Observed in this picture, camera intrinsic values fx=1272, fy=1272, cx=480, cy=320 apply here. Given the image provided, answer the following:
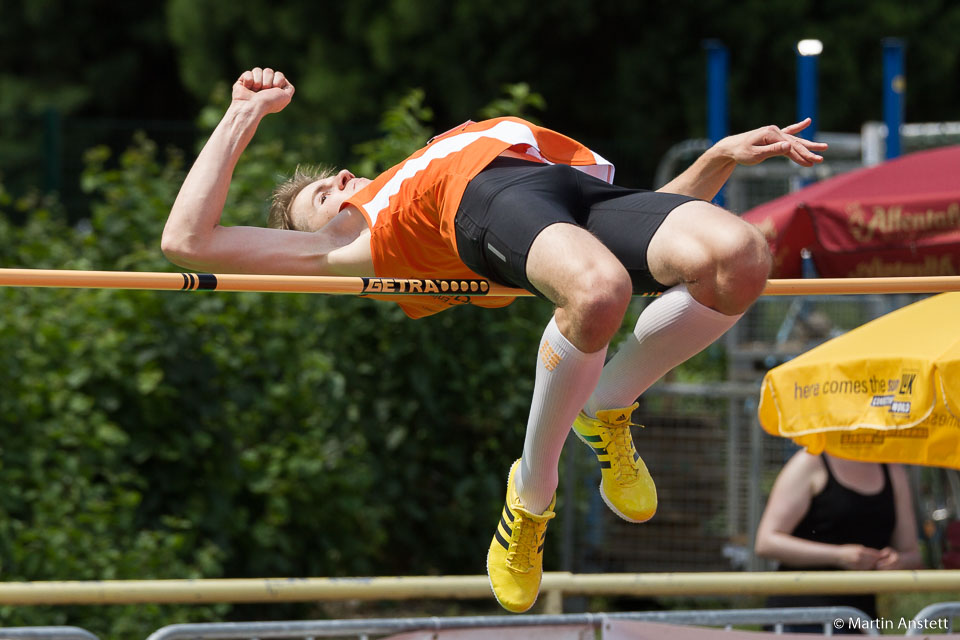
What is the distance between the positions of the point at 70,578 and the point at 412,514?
181 cm

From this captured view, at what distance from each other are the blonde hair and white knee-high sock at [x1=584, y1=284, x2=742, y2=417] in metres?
1.09

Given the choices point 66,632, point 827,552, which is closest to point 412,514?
point 827,552

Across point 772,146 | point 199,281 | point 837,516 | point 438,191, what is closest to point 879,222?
point 837,516

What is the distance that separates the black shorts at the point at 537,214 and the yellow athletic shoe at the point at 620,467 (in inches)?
14.5

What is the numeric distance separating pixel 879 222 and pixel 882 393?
5.13 feet

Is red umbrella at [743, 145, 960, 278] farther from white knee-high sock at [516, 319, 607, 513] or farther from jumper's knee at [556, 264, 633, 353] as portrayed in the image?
jumper's knee at [556, 264, 633, 353]

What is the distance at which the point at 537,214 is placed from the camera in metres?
2.98

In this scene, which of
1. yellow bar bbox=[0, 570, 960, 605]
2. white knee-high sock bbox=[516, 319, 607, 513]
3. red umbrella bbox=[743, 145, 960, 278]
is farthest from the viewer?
red umbrella bbox=[743, 145, 960, 278]

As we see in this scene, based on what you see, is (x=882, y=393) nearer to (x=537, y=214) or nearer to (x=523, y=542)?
(x=523, y=542)

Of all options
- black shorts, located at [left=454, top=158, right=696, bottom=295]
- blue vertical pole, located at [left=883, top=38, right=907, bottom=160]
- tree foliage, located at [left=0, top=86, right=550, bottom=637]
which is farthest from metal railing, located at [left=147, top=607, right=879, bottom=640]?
blue vertical pole, located at [left=883, top=38, right=907, bottom=160]

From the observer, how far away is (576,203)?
3.26 meters

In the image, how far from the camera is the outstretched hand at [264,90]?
11.6 ft

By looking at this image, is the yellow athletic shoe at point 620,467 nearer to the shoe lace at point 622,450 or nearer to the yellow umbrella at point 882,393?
the shoe lace at point 622,450

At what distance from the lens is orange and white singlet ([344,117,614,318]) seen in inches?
128
